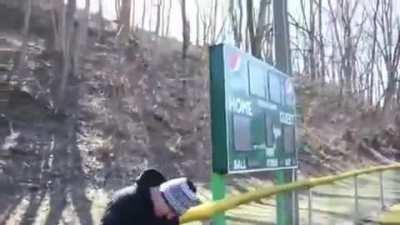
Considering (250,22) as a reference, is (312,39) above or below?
above

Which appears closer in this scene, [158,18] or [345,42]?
[158,18]

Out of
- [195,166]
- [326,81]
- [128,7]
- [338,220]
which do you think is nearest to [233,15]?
[128,7]

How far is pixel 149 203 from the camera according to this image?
11.7ft

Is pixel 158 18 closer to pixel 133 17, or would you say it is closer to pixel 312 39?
pixel 133 17

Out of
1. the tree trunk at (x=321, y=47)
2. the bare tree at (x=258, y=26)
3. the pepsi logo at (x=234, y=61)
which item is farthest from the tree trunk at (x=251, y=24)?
the pepsi logo at (x=234, y=61)

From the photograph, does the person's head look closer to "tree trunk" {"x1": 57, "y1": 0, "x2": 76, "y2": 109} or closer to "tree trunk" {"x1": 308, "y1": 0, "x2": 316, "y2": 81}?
"tree trunk" {"x1": 57, "y1": 0, "x2": 76, "y2": 109}

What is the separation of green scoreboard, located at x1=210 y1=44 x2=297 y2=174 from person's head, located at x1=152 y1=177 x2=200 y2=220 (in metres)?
2.04

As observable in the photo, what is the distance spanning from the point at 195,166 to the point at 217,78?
9683 mm

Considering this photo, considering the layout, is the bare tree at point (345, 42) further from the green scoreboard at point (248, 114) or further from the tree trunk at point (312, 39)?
the green scoreboard at point (248, 114)

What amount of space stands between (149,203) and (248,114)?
318 centimetres

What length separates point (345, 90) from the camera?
35.2 m

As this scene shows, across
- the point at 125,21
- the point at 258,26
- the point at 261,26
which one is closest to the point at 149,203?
the point at 125,21

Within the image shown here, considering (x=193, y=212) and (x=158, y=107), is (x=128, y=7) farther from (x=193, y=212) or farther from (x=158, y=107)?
(x=193, y=212)

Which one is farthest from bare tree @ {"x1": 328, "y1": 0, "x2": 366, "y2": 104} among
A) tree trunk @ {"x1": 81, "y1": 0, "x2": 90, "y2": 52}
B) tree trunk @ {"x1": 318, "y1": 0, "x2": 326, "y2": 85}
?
tree trunk @ {"x1": 81, "y1": 0, "x2": 90, "y2": 52}
